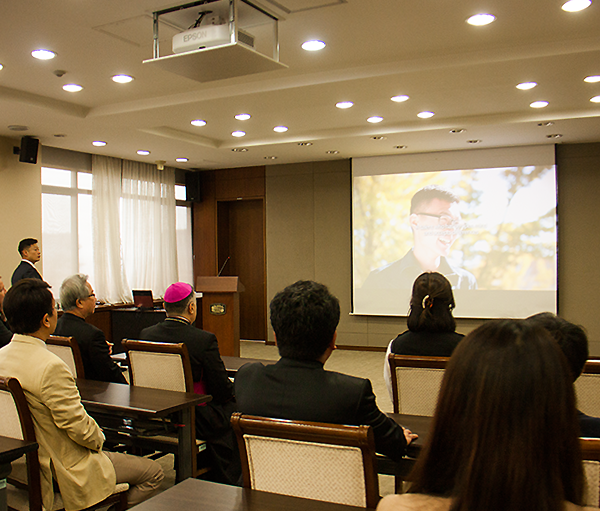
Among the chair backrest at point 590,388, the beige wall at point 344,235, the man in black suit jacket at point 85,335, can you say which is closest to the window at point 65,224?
the beige wall at point 344,235

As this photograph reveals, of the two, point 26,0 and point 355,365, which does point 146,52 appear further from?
point 355,365

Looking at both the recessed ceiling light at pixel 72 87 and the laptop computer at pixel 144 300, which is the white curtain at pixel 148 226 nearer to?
the laptop computer at pixel 144 300

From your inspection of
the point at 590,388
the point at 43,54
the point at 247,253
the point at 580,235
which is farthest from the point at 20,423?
the point at 247,253

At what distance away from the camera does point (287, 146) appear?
7.83m

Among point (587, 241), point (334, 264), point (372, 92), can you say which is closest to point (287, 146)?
point (334, 264)

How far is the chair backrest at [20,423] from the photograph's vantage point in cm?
205

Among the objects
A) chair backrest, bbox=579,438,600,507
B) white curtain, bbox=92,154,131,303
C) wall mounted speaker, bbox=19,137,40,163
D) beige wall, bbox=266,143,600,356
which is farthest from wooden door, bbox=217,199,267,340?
chair backrest, bbox=579,438,600,507

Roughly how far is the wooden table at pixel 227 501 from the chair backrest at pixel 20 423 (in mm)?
863

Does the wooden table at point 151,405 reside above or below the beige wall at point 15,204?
below

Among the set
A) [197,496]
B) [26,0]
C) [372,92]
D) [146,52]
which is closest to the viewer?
[197,496]

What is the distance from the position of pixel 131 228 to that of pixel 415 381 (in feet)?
22.7

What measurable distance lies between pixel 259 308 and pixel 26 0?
6.94 metres

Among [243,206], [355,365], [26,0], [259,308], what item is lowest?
[355,365]

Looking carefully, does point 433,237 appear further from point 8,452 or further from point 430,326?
point 8,452
